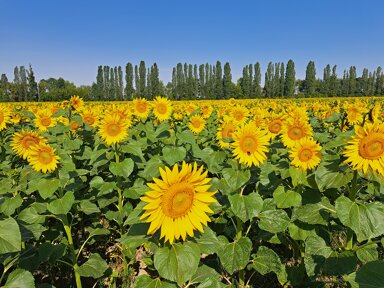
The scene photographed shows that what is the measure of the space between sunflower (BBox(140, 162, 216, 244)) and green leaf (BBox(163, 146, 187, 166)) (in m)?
1.39

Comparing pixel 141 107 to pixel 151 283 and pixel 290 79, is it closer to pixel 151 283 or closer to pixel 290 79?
pixel 151 283

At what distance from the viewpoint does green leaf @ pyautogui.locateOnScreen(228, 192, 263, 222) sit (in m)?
2.81

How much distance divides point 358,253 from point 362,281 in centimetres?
183

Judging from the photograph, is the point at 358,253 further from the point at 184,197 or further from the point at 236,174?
the point at 184,197

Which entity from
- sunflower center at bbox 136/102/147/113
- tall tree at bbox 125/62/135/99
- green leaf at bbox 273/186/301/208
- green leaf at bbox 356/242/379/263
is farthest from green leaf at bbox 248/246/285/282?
tall tree at bbox 125/62/135/99

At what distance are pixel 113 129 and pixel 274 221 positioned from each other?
2.25m

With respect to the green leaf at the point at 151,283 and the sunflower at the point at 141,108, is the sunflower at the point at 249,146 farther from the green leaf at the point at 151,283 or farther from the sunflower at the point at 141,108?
the sunflower at the point at 141,108

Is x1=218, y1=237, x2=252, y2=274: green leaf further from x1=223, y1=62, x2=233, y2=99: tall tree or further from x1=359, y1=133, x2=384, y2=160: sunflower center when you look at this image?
x1=223, y1=62, x2=233, y2=99: tall tree

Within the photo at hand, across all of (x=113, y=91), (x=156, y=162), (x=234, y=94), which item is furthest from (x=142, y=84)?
(x=156, y=162)

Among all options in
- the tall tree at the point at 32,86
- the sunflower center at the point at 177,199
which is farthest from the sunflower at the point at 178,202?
the tall tree at the point at 32,86

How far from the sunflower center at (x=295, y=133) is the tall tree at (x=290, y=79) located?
229 ft

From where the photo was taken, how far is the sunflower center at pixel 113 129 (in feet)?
13.0

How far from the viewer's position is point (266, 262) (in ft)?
10.4

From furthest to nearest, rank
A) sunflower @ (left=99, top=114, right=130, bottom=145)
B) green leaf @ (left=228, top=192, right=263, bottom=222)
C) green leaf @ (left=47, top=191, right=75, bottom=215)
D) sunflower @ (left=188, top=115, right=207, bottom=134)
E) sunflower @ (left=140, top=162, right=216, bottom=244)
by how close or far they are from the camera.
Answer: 1. sunflower @ (left=188, top=115, right=207, bottom=134)
2. sunflower @ (left=99, top=114, right=130, bottom=145)
3. green leaf @ (left=47, top=191, right=75, bottom=215)
4. green leaf @ (left=228, top=192, right=263, bottom=222)
5. sunflower @ (left=140, top=162, right=216, bottom=244)
